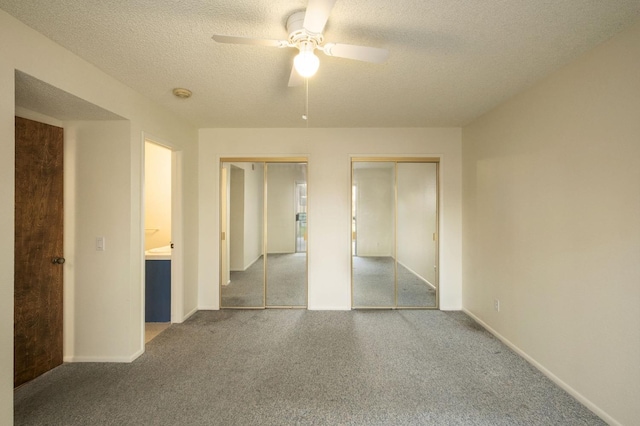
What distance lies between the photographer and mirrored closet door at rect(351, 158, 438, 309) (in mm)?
3879

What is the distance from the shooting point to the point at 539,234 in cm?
240

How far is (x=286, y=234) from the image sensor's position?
13.1 ft

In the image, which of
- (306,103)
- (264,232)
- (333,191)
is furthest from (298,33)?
(264,232)

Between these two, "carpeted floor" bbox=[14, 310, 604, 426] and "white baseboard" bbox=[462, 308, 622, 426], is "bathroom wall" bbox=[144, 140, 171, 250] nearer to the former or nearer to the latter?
"carpeted floor" bbox=[14, 310, 604, 426]

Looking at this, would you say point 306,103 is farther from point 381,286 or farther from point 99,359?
point 99,359

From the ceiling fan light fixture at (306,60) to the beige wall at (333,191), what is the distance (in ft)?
7.19

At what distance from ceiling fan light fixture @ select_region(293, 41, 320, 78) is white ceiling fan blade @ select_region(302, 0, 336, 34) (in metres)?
0.13

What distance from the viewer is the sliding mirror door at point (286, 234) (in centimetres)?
388

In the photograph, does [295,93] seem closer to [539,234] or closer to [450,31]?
[450,31]

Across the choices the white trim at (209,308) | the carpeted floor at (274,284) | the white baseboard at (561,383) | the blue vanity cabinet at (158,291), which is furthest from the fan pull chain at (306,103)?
the white baseboard at (561,383)

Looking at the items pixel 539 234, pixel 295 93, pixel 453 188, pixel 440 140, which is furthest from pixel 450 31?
pixel 453 188

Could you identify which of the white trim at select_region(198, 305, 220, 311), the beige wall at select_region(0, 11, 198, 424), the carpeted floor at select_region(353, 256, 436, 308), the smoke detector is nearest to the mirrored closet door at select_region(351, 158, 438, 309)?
the carpeted floor at select_region(353, 256, 436, 308)

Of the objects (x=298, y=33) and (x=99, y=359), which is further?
(x=99, y=359)

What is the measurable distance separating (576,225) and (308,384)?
2441 mm
